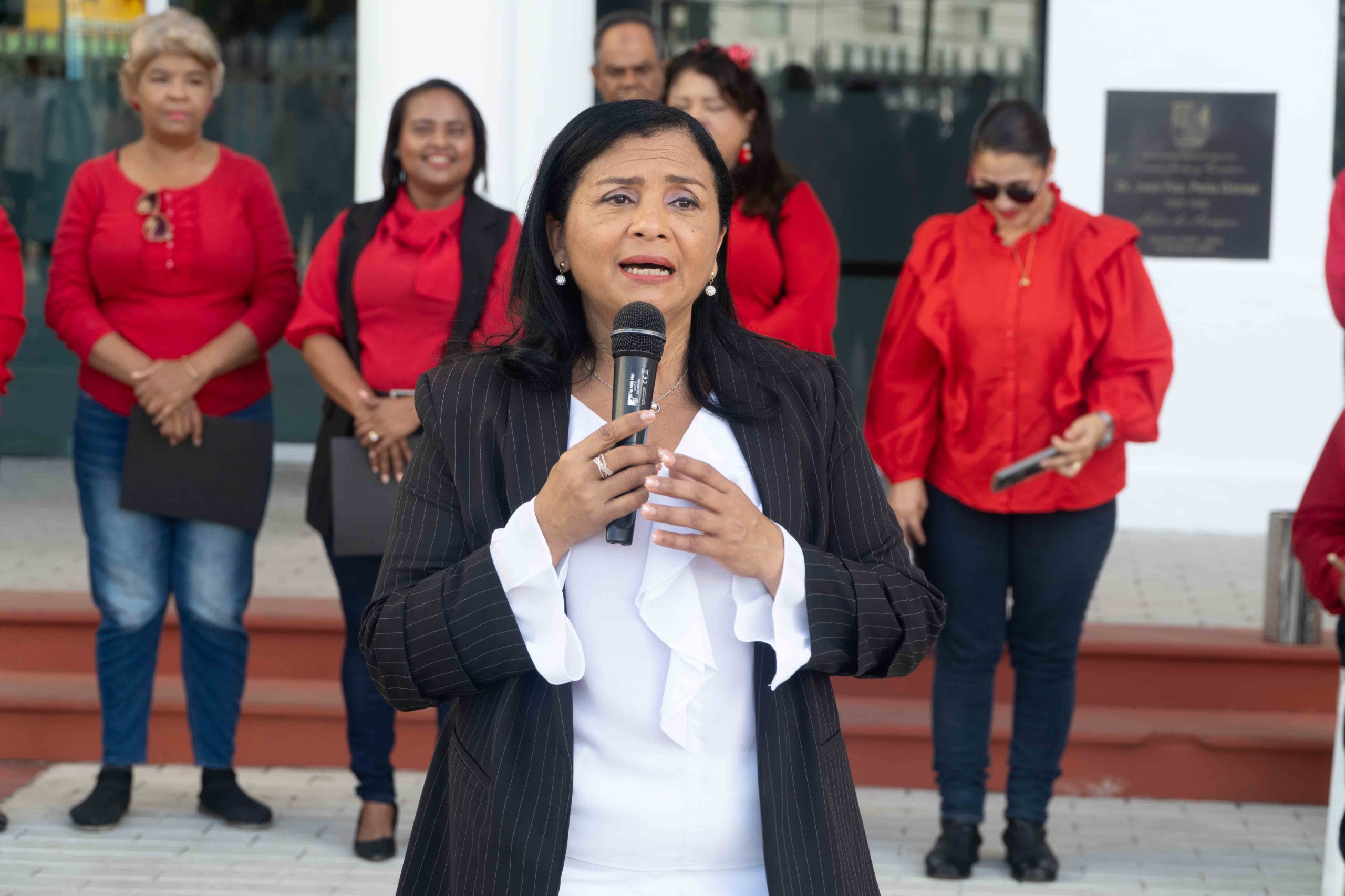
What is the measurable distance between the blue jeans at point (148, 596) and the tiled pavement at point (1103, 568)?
1243mm

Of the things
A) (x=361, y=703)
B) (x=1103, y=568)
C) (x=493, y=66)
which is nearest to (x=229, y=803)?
(x=361, y=703)

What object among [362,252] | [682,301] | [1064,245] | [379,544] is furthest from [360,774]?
[682,301]

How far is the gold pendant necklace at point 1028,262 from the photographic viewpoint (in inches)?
159

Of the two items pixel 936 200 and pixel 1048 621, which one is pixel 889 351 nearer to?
pixel 1048 621

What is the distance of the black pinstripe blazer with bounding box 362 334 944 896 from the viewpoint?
1.89m

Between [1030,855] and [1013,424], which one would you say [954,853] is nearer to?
[1030,855]

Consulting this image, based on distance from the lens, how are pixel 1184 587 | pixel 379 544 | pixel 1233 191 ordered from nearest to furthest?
pixel 379 544
pixel 1184 587
pixel 1233 191

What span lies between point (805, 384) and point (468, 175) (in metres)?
2.34

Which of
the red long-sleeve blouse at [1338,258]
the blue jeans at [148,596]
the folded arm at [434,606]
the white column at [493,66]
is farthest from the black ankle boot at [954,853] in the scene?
the white column at [493,66]

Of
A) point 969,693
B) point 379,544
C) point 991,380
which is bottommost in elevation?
point 969,693

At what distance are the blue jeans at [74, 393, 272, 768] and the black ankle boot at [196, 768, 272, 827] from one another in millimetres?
98

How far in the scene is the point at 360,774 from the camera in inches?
169

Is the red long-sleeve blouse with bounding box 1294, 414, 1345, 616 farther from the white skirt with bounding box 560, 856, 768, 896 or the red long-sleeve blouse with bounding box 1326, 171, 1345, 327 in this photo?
the white skirt with bounding box 560, 856, 768, 896

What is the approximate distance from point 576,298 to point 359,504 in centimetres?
206
